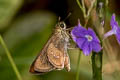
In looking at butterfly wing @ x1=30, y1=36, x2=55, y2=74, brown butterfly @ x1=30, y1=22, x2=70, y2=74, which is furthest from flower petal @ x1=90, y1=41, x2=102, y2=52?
butterfly wing @ x1=30, y1=36, x2=55, y2=74

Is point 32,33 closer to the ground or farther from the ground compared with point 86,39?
farther from the ground

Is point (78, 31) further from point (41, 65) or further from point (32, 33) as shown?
point (32, 33)

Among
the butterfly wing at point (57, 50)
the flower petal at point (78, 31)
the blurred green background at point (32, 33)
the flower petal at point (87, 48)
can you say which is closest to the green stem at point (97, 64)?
the flower petal at point (87, 48)

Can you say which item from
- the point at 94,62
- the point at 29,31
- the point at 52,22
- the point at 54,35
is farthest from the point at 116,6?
the point at 94,62

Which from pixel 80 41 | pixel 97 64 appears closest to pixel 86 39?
pixel 80 41

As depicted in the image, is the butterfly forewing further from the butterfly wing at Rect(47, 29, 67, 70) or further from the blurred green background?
the blurred green background

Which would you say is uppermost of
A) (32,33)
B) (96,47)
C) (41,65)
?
(32,33)
